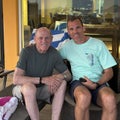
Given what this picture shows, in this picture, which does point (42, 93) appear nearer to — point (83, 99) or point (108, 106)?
point (83, 99)

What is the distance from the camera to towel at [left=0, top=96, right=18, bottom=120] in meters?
2.83

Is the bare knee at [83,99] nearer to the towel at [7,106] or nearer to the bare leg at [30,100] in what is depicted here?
the bare leg at [30,100]

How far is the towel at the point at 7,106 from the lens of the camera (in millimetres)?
2830

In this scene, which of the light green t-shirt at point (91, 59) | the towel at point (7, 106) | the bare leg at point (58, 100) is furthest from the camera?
the light green t-shirt at point (91, 59)

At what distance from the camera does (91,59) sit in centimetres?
324

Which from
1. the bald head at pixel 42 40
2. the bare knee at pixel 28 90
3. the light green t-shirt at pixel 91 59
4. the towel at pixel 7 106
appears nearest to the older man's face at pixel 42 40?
the bald head at pixel 42 40

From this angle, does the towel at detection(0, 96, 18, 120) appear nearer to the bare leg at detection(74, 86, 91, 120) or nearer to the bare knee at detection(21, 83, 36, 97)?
the bare knee at detection(21, 83, 36, 97)

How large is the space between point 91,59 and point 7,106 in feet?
3.13

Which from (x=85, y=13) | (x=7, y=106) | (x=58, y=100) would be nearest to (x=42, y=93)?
(x=58, y=100)

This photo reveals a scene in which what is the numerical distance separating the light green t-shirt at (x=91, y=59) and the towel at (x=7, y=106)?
67 cm

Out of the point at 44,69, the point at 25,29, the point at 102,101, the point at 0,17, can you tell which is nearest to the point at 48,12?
the point at 25,29

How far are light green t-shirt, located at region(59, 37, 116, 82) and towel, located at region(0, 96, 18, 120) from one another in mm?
673

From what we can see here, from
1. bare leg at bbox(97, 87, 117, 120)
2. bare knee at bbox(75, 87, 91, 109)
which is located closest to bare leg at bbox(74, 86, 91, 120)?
bare knee at bbox(75, 87, 91, 109)

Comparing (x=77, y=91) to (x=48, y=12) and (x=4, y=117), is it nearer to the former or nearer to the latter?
(x=4, y=117)
